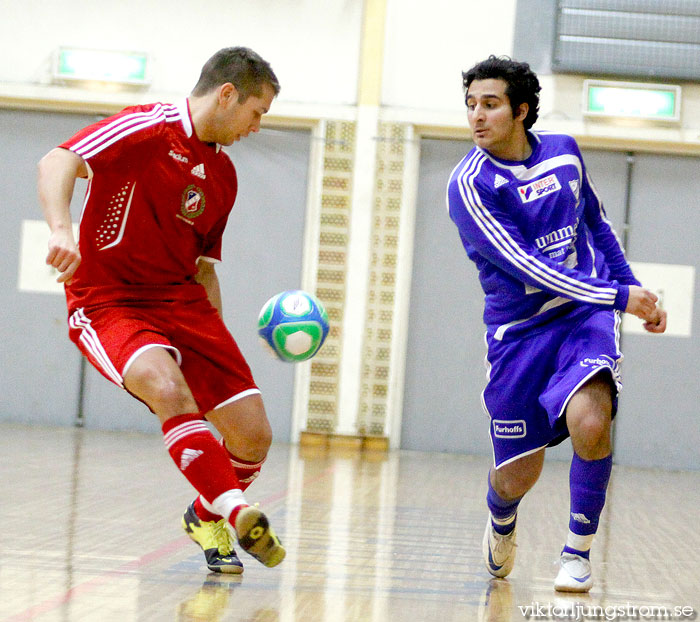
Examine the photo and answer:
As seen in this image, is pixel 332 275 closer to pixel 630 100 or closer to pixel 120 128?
pixel 630 100

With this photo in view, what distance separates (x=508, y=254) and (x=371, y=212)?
5.68m

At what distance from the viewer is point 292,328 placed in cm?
369

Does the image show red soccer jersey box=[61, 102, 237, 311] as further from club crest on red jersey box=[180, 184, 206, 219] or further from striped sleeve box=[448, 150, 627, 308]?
striped sleeve box=[448, 150, 627, 308]

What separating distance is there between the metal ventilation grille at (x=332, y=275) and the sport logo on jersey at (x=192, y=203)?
5629 mm

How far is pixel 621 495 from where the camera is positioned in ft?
21.2

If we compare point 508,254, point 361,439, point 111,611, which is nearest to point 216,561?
point 111,611

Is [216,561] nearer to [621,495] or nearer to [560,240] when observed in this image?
[560,240]

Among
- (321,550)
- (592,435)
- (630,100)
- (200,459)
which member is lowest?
(321,550)

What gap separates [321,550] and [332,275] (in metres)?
5.37

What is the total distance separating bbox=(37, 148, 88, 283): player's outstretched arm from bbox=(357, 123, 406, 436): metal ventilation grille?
19.5 feet

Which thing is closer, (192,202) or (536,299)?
(192,202)

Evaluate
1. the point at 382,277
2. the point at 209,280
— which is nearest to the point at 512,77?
the point at 209,280

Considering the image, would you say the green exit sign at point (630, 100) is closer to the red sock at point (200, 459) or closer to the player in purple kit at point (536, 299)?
the player in purple kit at point (536, 299)

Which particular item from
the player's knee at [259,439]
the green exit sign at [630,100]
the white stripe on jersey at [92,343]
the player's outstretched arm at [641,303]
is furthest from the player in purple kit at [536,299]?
the green exit sign at [630,100]
